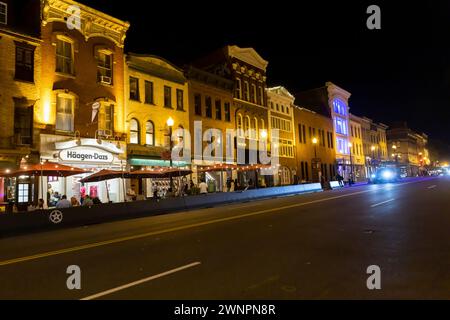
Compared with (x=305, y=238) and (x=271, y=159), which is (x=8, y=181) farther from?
(x=271, y=159)

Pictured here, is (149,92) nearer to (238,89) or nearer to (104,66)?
(104,66)

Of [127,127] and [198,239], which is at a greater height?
[127,127]

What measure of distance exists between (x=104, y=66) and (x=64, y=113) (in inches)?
204

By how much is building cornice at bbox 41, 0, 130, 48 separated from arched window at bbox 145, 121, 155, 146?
643 centimetres

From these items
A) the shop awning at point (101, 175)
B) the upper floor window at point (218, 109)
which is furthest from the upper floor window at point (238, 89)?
the shop awning at point (101, 175)

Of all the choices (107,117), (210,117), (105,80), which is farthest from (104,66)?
(210,117)

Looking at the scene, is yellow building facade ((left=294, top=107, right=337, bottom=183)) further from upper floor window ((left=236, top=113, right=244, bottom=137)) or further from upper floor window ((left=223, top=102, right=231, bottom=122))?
upper floor window ((left=223, top=102, right=231, bottom=122))

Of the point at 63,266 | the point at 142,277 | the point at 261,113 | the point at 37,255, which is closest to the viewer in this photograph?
the point at 142,277

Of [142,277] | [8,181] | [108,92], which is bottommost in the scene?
[142,277]

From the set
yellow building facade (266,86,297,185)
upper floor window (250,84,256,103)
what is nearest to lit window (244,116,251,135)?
upper floor window (250,84,256,103)

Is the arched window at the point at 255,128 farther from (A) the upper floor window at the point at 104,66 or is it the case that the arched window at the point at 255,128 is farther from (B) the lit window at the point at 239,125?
(A) the upper floor window at the point at 104,66

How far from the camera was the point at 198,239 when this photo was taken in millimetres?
9938

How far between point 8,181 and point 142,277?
61.1ft

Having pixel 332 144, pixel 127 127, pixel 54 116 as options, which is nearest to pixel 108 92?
pixel 127 127
